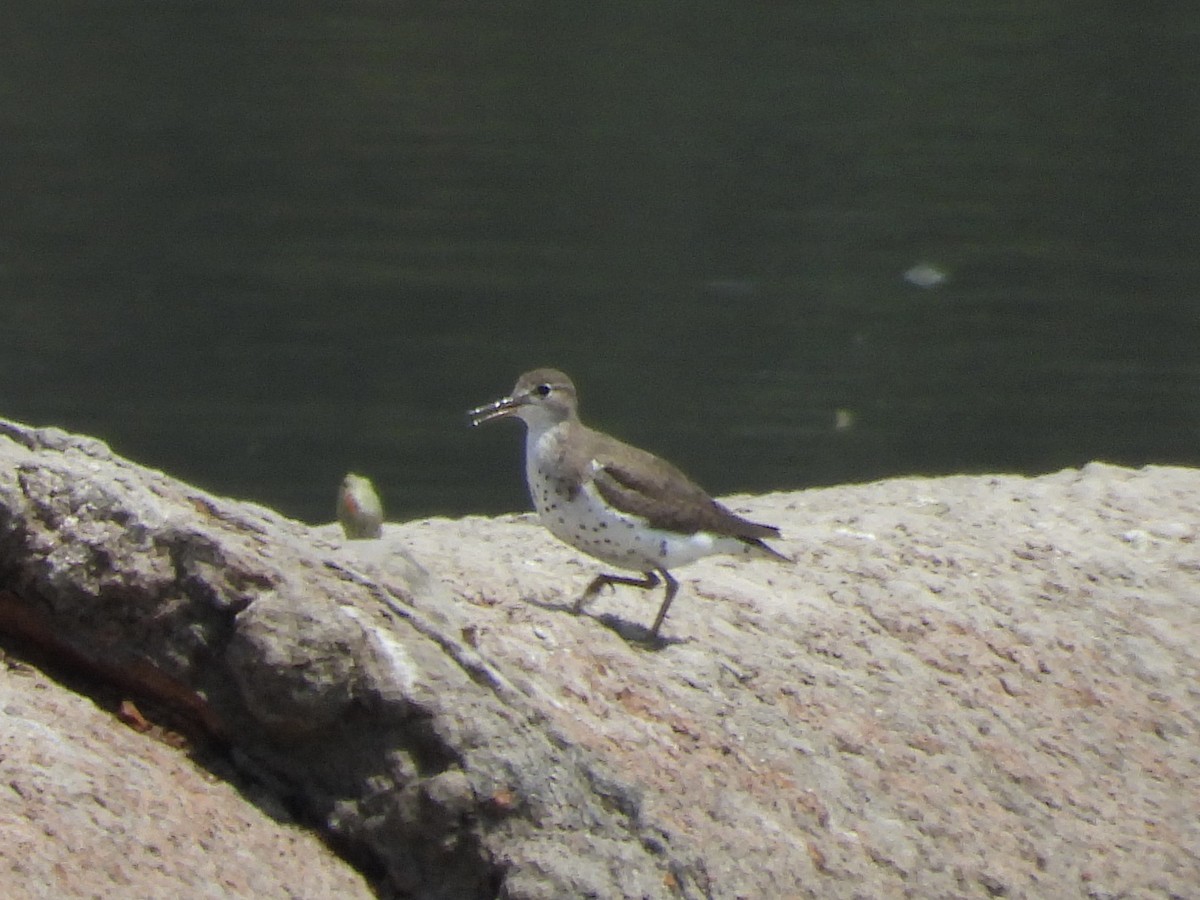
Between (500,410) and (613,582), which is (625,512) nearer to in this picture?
(613,582)

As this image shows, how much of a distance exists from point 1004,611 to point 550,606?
1.25 metres

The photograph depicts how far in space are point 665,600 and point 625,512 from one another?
0.34 m

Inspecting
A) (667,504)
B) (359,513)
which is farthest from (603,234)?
(667,504)

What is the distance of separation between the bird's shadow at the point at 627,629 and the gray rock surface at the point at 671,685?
2 cm

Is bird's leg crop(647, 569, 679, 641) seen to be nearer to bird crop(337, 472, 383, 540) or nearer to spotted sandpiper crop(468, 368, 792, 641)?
spotted sandpiper crop(468, 368, 792, 641)

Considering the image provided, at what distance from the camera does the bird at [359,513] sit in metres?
5.16

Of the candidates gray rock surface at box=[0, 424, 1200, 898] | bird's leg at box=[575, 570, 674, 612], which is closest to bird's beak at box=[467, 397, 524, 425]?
gray rock surface at box=[0, 424, 1200, 898]

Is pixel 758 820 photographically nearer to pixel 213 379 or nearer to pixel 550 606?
pixel 550 606

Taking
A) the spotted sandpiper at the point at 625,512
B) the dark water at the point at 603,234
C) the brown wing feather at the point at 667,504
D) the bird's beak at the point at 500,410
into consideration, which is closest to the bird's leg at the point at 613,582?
the spotted sandpiper at the point at 625,512

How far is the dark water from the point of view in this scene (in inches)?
471

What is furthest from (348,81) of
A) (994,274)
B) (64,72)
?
(994,274)

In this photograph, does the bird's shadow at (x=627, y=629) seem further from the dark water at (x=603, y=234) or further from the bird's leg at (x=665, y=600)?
the dark water at (x=603, y=234)

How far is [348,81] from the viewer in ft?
50.8

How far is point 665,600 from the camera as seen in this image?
4.55 meters
